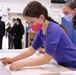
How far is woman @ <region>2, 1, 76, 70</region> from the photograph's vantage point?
3.79 ft

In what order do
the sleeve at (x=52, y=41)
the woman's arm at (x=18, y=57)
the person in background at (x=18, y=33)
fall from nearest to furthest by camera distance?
the sleeve at (x=52, y=41)
the woman's arm at (x=18, y=57)
the person in background at (x=18, y=33)

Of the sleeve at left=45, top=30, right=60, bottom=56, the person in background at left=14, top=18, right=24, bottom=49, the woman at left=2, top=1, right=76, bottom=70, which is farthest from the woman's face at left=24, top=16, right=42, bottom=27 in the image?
the person in background at left=14, top=18, right=24, bottom=49

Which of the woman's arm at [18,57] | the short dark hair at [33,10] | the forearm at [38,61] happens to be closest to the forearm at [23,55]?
the woman's arm at [18,57]

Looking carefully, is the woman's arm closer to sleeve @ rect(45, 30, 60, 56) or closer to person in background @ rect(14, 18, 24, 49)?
sleeve @ rect(45, 30, 60, 56)

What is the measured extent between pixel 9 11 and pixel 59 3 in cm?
187

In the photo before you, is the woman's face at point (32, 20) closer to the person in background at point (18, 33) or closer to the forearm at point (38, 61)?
the forearm at point (38, 61)

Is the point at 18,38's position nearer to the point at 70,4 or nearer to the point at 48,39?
the point at 70,4

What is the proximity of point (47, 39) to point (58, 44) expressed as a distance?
0.10m

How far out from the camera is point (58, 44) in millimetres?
1237

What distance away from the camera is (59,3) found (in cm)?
719

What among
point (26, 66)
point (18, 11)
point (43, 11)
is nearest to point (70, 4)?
point (43, 11)

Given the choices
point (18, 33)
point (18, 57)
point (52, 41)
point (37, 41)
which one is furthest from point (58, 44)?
point (18, 33)

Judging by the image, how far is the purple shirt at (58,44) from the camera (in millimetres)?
1155

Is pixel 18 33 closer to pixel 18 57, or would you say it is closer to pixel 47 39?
pixel 18 57
